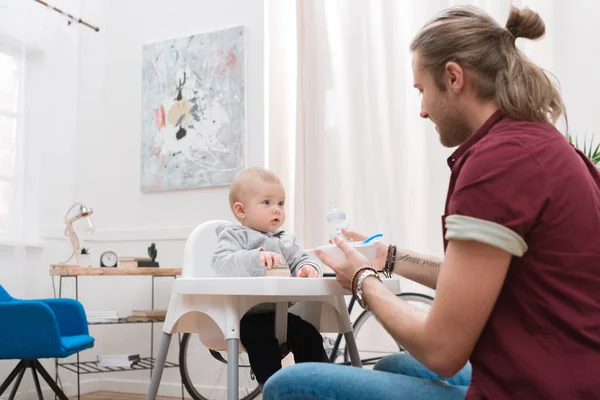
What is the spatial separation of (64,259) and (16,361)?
2.14 ft

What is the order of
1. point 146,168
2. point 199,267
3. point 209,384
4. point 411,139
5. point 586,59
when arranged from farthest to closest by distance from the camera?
1. point 146,168
2. point 209,384
3. point 411,139
4. point 586,59
5. point 199,267

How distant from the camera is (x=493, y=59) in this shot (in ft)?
3.60

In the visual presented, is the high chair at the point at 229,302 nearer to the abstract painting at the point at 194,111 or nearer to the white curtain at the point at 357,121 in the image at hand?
the white curtain at the point at 357,121

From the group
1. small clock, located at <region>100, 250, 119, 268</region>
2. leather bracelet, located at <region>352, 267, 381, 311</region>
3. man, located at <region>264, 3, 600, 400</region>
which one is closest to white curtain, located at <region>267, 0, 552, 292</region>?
small clock, located at <region>100, 250, 119, 268</region>

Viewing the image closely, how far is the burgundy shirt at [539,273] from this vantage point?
91cm

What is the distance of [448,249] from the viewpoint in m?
0.97

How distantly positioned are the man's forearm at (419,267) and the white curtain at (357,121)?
1483 mm

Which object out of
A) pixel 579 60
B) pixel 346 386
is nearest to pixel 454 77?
pixel 346 386

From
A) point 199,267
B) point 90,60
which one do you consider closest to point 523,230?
point 199,267

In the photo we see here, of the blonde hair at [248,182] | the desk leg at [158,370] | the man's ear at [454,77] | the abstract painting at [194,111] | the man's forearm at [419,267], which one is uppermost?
the abstract painting at [194,111]

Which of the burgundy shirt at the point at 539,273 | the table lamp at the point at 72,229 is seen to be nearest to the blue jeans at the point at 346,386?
the burgundy shirt at the point at 539,273

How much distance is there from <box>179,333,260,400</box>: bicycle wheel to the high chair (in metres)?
1.63

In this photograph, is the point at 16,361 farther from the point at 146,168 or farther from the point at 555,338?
the point at 555,338

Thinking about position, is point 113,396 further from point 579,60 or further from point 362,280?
point 579,60
